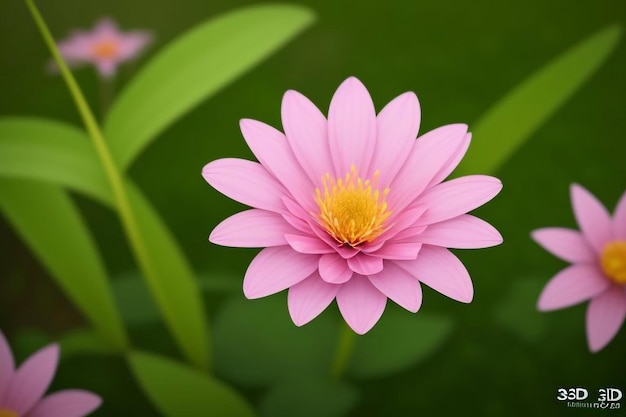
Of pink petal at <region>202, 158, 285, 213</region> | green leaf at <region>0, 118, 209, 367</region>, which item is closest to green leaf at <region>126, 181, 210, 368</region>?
green leaf at <region>0, 118, 209, 367</region>

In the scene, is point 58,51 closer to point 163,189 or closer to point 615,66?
point 163,189

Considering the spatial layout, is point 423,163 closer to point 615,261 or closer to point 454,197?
point 454,197

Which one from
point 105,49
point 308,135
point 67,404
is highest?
point 105,49

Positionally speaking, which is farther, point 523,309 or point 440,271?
point 523,309

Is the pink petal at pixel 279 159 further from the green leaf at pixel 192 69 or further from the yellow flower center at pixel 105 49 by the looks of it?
the yellow flower center at pixel 105 49

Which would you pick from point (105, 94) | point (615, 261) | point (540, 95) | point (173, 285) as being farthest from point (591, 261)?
point (105, 94)

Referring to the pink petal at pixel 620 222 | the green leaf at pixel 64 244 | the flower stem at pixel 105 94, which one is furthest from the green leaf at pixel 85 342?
the pink petal at pixel 620 222

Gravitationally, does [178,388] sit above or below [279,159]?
below
